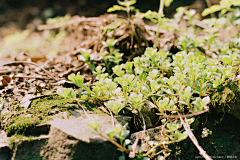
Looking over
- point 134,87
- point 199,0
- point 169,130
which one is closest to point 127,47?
point 134,87

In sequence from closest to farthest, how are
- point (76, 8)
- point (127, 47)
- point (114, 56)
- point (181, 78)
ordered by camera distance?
point (181, 78) → point (114, 56) → point (127, 47) → point (76, 8)

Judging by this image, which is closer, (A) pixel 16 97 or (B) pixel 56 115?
(B) pixel 56 115

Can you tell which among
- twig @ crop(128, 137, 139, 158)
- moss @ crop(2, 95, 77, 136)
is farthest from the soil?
twig @ crop(128, 137, 139, 158)

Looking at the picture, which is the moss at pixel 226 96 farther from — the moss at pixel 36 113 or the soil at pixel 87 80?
the moss at pixel 36 113

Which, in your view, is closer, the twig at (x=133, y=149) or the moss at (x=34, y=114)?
the twig at (x=133, y=149)

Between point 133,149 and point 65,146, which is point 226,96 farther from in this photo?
point 65,146

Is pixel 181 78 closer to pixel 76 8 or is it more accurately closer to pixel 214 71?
pixel 214 71

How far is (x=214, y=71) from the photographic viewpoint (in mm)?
1496

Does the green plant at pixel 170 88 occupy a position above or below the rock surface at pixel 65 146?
above

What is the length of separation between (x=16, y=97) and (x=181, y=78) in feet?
5.03

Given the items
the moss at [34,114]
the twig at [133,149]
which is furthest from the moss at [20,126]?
the twig at [133,149]

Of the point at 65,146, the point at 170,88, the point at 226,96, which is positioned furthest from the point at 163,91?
the point at 65,146

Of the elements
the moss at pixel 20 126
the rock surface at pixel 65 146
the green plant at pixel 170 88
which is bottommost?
the rock surface at pixel 65 146

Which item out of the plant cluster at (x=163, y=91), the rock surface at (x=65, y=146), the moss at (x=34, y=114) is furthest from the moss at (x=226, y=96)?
the moss at (x=34, y=114)
